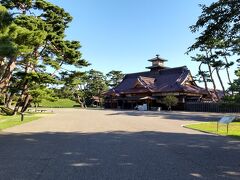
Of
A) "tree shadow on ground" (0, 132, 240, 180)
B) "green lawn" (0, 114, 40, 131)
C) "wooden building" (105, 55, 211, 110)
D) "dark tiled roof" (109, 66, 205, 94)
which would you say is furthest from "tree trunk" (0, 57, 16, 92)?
"dark tiled roof" (109, 66, 205, 94)

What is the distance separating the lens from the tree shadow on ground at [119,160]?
6078 millimetres

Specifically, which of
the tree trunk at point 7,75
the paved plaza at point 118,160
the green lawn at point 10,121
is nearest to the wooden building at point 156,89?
the tree trunk at point 7,75

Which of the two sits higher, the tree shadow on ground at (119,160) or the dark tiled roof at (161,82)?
the dark tiled roof at (161,82)

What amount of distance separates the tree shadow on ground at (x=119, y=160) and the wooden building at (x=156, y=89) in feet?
133

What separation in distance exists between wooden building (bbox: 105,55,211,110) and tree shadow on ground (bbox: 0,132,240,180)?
133ft

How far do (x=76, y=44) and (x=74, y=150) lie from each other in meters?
24.7

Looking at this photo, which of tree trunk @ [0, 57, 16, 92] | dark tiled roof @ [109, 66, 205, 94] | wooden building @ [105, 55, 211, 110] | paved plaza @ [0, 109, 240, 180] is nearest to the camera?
paved plaza @ [0, 109, 240, 180]

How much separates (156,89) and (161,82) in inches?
120

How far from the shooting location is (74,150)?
9078 mm

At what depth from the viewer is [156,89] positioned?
179 feet

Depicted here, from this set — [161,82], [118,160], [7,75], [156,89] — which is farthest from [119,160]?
[161,82]

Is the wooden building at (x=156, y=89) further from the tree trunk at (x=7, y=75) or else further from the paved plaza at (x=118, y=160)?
the paved plaza at (x=118, y=160)

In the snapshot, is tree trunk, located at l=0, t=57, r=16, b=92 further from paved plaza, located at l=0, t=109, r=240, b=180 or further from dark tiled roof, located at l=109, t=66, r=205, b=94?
dark tiled roof, located at l=109, t=66, r=205, b=94

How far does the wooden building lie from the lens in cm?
5146
